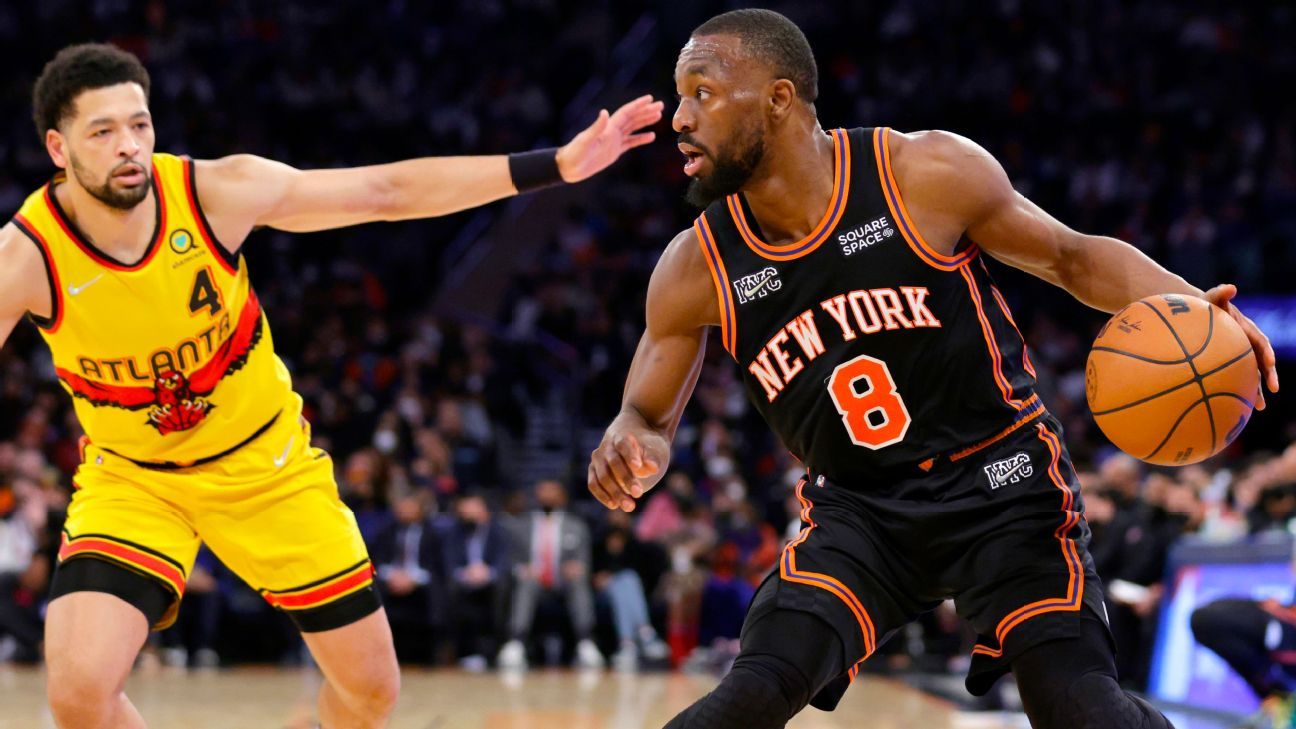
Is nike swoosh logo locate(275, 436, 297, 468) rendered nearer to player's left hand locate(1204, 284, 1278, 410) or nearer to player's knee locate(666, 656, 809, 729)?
player's knee locate(666, 656, 809, 729)

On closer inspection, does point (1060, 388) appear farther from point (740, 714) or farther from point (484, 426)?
point (740, 714)

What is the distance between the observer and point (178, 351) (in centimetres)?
480

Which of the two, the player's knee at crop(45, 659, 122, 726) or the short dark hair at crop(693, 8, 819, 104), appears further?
the player's knee at crop(45, 659, 122, 726)

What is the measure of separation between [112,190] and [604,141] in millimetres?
1599

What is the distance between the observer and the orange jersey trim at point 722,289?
4137mm

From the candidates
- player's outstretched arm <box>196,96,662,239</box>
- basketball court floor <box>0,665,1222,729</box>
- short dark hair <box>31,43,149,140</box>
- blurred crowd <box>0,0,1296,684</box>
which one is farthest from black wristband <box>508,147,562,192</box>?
blurred crowd <box>0,0,1296,684</box>

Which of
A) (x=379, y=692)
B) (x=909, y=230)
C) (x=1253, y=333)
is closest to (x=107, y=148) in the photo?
Answer: (x=379, y=692)

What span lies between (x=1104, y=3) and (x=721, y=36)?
19.5 meters

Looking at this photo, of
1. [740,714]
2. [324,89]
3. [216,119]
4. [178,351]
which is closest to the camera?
[740,714]

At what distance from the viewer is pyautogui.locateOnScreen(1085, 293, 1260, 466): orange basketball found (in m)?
3.85

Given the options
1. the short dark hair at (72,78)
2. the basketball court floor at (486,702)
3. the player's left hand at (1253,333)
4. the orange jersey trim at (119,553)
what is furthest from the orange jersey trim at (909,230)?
the basketball court floor at (486,702)

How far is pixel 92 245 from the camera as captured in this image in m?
4.73

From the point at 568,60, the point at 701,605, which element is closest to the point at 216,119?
the point at 568,60

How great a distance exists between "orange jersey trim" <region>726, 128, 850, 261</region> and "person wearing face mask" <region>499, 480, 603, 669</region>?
985 centimetres
